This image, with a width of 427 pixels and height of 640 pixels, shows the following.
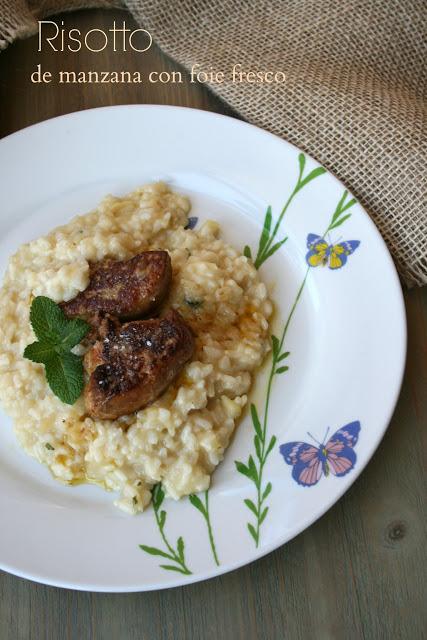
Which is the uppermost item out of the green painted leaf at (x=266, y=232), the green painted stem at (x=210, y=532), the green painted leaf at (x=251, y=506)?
the green painted leaf at (x=266, y=232)

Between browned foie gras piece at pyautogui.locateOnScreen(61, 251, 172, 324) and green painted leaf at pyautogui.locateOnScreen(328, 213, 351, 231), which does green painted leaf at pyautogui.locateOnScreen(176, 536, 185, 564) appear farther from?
green painted leaf at pyautogui.locateOnScreen(328, 213, 351, 231)

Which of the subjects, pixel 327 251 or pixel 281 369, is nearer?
pixel 281 369

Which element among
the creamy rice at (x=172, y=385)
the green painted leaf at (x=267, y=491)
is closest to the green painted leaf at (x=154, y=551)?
the creamy rice at (x=172, y=385)

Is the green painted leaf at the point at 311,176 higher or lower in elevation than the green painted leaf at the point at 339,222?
higher

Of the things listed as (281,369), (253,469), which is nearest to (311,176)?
(281,369)

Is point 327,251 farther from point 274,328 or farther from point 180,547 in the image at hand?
point 180,547

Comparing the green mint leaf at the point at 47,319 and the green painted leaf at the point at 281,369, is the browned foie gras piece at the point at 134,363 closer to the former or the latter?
the green mint leaf at the point at 47,319
